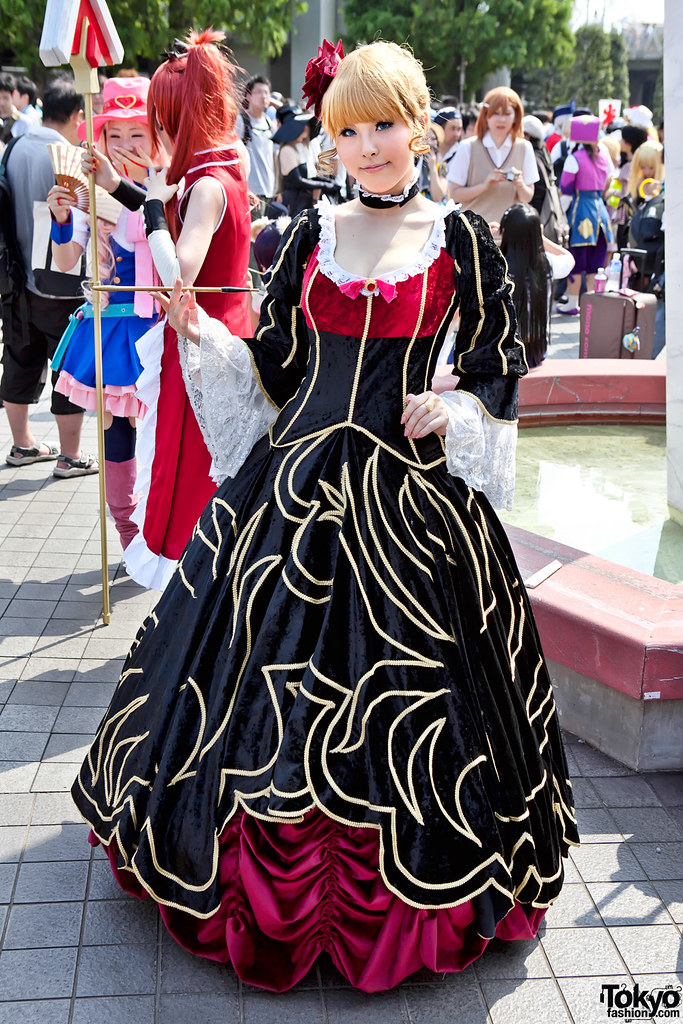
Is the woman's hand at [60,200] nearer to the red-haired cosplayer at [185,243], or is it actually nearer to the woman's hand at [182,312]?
the red-haired cosplayer at [185,243]

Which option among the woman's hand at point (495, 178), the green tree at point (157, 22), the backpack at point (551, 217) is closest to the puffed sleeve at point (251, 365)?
the woman's hand at point (495, 178)

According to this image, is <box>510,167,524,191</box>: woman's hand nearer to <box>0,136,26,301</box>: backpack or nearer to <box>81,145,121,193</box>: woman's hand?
<box>0,136,26,301</box>: backpack

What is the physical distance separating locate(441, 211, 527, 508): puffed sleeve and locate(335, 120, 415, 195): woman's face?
0.55 ft

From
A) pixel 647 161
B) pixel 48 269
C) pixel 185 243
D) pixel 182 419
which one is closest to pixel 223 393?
pixel 185 243

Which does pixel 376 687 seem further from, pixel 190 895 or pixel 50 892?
pixel 50 892

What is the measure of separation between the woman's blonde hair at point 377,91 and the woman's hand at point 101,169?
162cm

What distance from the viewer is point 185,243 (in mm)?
3111

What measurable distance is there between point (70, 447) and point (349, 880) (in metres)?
3.75

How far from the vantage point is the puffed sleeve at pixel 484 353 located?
2270mm

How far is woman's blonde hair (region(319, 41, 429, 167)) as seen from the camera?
212cm

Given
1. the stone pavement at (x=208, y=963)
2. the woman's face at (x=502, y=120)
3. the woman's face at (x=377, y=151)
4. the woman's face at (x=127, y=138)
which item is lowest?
the stone pavement at (x=208, y=963)

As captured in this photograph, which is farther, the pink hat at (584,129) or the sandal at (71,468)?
the pink hat at (584,129)

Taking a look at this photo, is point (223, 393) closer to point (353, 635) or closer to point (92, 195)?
point (353, 635)

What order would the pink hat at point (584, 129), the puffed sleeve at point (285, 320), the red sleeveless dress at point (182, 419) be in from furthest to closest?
the pink hat at point (584, 129)
the red sleeveless dress at point (182, 419)
the puffed sleeve at point (285, 320)
